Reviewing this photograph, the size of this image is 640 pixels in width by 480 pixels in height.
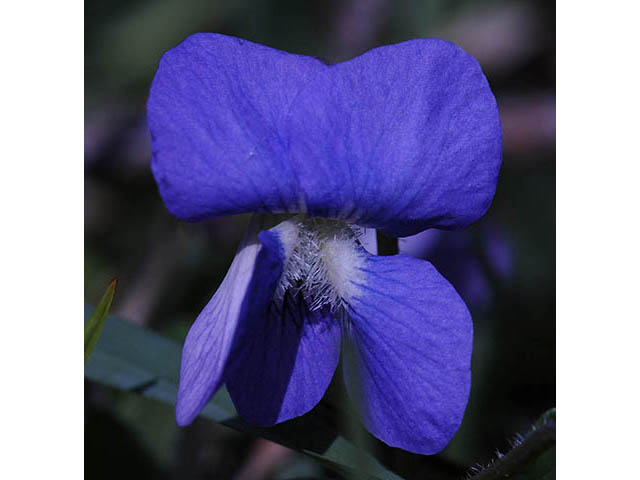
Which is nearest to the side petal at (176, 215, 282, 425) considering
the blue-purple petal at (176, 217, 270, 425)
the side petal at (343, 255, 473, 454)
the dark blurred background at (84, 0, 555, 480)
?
the blue-purple petal at (176, 217, 270, 425)

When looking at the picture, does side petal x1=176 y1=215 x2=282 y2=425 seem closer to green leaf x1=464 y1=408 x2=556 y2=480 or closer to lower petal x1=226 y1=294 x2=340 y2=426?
lower petal x1=226 y1=294 x2=340 y2=426

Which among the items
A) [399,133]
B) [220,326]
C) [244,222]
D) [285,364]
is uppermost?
[399,133]

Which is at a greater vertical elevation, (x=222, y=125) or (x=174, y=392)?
(x=222, y=125)

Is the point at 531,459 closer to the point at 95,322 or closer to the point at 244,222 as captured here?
the point at 95,322

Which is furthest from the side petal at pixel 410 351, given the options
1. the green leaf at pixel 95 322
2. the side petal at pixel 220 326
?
the green leaf at pixel 95 322

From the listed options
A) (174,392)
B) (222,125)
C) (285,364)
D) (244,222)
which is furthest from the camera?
(244,222)

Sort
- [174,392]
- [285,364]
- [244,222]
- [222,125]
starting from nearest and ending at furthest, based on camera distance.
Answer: [222,125]
[285,364]
[174,392]
[244,222]

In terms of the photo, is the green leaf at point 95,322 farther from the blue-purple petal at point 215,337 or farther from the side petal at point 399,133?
the side petal at point 399,133

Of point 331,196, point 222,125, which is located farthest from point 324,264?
point 222,125
